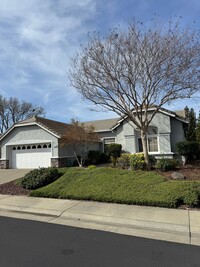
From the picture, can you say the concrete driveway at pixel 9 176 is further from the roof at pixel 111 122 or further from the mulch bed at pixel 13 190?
the roof at pixel 111 122

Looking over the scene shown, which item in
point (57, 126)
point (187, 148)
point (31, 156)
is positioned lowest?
point (31, 156)

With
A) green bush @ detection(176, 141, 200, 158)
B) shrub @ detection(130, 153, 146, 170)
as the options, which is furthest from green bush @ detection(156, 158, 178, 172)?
green bush @ detection(176, 141, 200, 158)

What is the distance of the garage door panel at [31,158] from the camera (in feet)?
69.0

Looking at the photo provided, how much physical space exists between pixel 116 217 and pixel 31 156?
1562 cm

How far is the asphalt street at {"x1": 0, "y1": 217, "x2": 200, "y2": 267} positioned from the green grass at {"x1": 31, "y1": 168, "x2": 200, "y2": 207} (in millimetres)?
2923

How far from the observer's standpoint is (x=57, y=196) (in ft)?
34.3

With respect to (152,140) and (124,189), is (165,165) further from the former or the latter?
(152,140)

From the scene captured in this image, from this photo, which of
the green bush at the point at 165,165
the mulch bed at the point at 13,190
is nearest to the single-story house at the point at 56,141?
the green bush at the point at 165,165

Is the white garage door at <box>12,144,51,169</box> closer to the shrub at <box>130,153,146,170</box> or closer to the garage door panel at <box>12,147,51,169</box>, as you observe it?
the garage door panel at <box>12,147,51,169</box>

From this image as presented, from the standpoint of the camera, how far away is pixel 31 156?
21.7m

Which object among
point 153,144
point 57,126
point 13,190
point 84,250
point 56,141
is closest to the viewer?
point 84,250

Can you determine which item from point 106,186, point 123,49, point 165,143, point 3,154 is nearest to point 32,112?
point 3,154

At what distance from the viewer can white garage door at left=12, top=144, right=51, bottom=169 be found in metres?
21.1

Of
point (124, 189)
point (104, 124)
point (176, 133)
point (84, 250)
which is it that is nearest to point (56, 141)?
point (104, 124)
